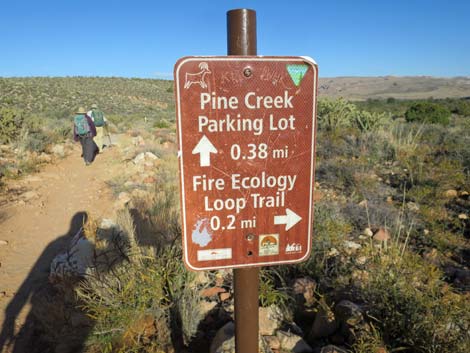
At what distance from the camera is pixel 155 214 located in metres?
4.35

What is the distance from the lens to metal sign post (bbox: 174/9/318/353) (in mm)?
1234

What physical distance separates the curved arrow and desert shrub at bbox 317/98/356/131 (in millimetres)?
9724

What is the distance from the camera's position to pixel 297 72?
1283 millimetres

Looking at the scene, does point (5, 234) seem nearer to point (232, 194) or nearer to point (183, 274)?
point (183, 274)

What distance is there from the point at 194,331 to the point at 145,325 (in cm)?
38

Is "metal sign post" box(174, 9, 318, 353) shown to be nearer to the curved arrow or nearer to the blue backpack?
the curved arrow

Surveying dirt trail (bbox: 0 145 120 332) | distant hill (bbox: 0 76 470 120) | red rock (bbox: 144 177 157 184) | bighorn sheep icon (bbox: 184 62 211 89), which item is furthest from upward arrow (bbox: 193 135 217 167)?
distant hill (bbox: 0 76 470 120)

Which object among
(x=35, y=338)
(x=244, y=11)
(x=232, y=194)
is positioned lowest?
(x=35, y=338)

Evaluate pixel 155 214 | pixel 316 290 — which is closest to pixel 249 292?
pixel 316 290

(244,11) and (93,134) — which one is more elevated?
(244,11)

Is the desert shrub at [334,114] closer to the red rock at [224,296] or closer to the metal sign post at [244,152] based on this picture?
the red rock at [224,296]

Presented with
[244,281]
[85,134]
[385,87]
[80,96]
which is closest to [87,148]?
[85,134]

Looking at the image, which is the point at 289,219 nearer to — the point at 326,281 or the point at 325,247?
the point at 326,281

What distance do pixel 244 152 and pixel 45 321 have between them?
296 cm
